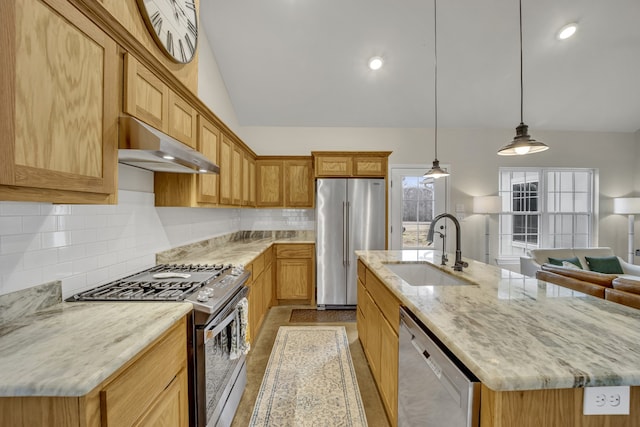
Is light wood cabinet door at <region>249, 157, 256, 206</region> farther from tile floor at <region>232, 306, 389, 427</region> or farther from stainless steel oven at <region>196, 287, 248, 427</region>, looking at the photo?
stainless steel oven at <region>196, 287, 248, 427</region>

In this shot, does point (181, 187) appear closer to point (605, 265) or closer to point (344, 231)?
point (344, 231)

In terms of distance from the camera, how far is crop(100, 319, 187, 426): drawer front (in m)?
0.82

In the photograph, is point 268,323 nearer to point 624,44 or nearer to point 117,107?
point 117,107

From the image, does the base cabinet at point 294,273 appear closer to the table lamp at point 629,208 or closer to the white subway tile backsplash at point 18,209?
the white subway tile backsplash at point 18,209

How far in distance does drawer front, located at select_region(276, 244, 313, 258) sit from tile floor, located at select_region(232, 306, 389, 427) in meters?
0.83

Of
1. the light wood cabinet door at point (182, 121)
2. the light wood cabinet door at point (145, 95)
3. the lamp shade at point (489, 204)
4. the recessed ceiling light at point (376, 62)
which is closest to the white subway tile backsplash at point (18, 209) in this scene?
the light wood cabinet door at point (145, 95)

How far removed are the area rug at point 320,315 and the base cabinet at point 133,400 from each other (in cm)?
226

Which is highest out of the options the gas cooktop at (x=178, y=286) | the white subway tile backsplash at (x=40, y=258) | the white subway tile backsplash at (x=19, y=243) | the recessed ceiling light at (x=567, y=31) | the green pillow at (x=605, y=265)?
the recessed ceiling light at (x=567, y=31)

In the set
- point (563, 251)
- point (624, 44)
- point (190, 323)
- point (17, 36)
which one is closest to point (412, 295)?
point (190, 323)

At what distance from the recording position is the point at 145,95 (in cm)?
140

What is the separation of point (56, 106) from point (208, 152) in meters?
1.43

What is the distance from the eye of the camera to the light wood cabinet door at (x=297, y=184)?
4.17 metres

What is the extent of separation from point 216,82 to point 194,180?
2.04 metres

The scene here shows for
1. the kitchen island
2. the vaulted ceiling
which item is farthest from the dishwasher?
the vaulted ceiling
